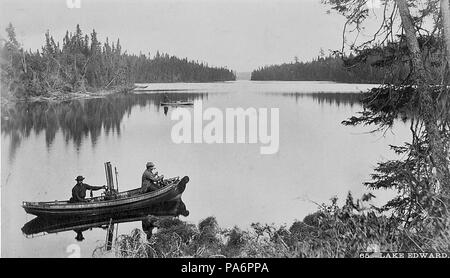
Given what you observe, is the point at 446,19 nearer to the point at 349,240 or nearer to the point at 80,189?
the point at 349,240

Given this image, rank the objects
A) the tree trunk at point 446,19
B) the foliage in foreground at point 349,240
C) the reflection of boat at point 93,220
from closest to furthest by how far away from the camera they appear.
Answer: the foliage in foreground at point 349,240, the tree trunk at point 446,19, the reflection of boat at point 93,220

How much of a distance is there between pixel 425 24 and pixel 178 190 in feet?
13.2

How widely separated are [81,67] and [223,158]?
3456 mm

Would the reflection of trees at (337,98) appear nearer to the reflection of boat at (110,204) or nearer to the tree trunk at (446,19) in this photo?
the tree trunk at (446,19)

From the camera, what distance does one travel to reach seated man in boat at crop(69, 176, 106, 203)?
6799 mm

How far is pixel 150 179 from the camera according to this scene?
6969 millimetres

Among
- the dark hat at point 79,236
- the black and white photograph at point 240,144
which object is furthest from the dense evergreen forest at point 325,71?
the dark hat at point 79,236

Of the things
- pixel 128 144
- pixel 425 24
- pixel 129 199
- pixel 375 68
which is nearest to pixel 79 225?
pixel 129 199

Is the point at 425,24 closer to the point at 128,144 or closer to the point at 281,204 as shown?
the point at 281,204

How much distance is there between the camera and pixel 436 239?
200 inches

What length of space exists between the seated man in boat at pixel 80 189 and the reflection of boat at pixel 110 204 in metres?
0.18

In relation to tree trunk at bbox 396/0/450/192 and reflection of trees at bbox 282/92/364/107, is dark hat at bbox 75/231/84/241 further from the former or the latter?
tree trunk at bbox 396/0/450/192

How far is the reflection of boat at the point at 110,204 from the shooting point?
707cm

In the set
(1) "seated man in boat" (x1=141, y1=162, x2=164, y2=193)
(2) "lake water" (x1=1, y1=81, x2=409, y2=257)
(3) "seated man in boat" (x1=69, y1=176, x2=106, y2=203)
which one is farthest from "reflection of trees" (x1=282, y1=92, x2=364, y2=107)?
(3) "seated man in boat" (x1=69, y1=176, x2=106, y2=203)
